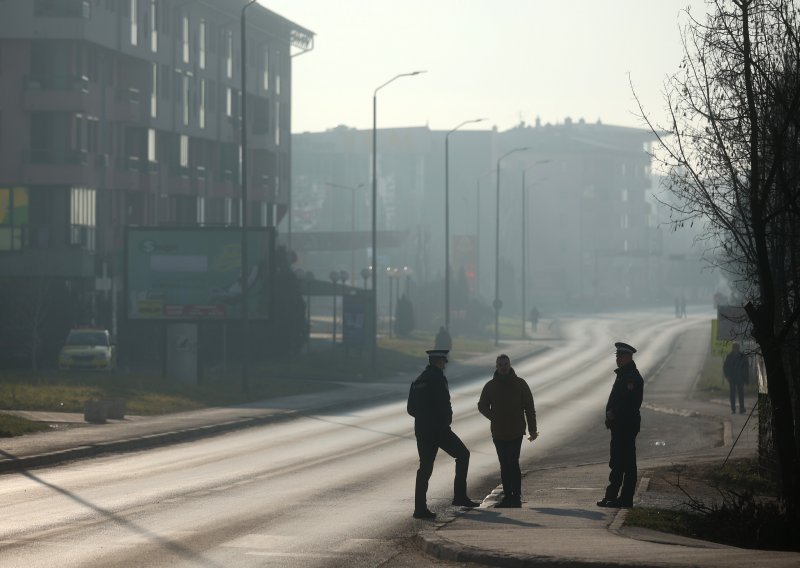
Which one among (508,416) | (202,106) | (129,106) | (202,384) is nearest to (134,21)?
(129,106)

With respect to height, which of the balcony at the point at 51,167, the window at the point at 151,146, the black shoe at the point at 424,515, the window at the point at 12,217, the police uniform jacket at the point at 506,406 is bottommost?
the black shoe at the point at 424,515

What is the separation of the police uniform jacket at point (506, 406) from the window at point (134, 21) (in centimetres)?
5504

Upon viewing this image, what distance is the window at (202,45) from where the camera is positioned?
78312mm

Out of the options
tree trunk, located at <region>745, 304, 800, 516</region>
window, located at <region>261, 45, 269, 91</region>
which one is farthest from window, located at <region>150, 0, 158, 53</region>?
tree trunk, located at <region>745, 304, 800, 516</region>

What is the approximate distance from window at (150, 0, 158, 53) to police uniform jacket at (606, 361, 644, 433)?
2274 inches

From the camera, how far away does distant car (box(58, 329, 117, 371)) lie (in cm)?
5225

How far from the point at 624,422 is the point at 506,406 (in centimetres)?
134

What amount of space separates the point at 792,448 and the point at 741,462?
8948 millimetres

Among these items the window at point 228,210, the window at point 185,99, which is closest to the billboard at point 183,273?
the window at point 185,99

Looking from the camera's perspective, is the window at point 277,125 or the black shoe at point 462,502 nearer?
the black shoe at point 462,502

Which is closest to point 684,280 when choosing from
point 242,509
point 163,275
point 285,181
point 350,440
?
point 285,181

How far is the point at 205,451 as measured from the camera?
2706cm

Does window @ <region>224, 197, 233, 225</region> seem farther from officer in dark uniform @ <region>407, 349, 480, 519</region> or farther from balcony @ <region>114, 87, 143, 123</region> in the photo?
officer in dark uniform @ <region>407, 349, 480, 519</region>

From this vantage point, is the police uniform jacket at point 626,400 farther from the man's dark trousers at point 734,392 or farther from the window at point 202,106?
the window at point 202,106
